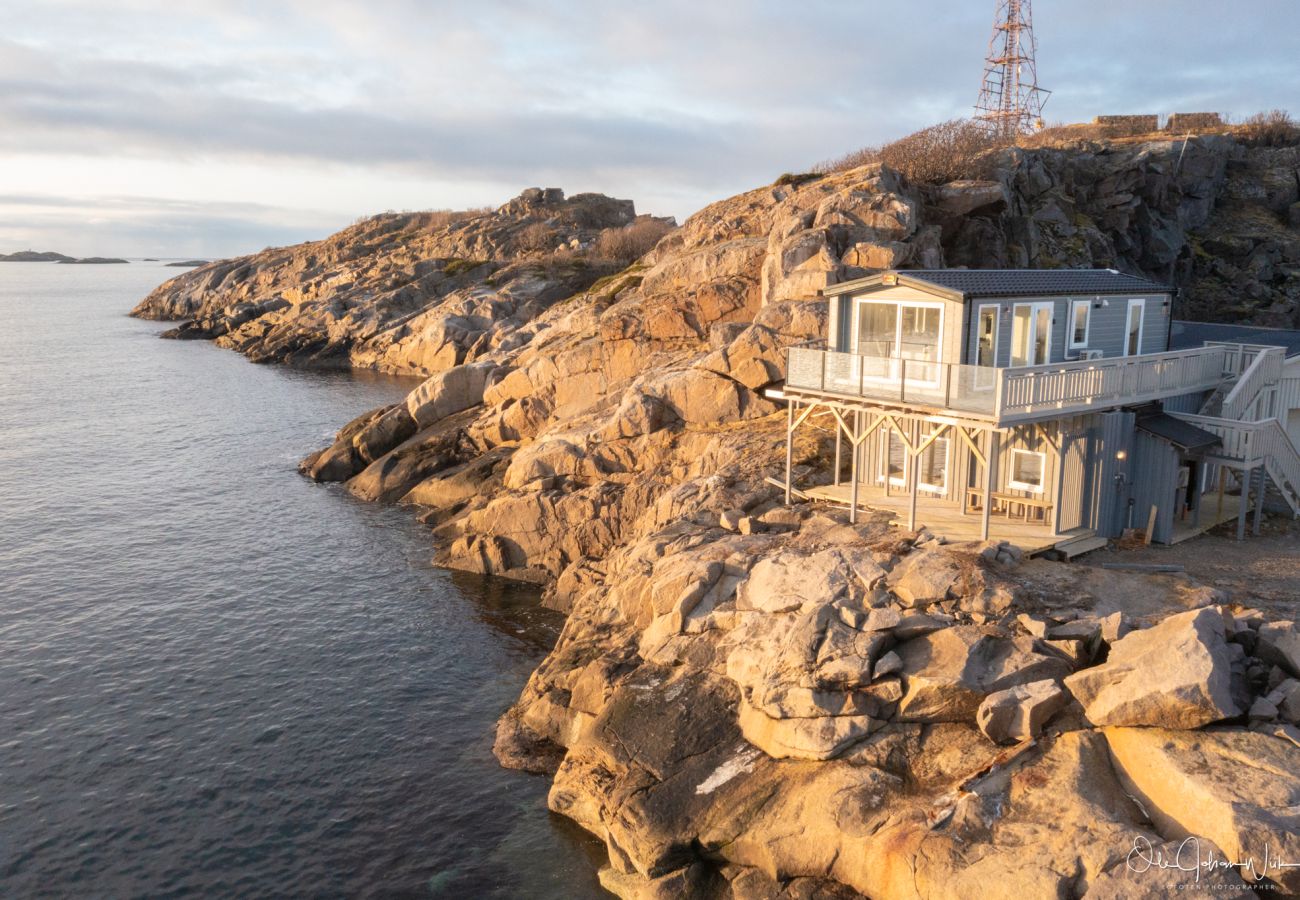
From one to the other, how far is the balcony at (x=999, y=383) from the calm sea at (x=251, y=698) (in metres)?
12.8

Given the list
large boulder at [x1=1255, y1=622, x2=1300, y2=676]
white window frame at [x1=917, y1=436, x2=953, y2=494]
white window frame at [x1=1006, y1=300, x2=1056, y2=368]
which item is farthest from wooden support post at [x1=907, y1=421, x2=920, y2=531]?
large boulder at [x1=1255, y1=622, x2=1300, y2=676]

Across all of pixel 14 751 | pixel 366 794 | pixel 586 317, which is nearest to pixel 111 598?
pixel 14 751

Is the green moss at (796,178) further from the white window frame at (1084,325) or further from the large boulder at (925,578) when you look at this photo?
the large boulder at (925,578)

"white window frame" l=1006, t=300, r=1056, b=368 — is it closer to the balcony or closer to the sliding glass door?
the balcony

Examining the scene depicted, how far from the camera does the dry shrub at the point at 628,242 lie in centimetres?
10775

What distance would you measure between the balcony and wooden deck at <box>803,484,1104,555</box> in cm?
327

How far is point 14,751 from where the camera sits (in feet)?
81.0

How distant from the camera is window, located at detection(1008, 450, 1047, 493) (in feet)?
88.8

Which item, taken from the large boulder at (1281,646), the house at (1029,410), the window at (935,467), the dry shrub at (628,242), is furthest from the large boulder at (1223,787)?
the dry shrub at (628,242)

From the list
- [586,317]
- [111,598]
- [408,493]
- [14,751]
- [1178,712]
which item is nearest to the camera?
[1178,712]

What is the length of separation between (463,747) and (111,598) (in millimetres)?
18158

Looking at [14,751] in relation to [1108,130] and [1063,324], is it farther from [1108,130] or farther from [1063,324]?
[1108,130]

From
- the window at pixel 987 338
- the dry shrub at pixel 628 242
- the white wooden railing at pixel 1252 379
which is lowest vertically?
the white wooden railing at pixel 1252 379

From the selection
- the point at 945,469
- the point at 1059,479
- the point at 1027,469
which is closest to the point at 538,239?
the point at 945,469
